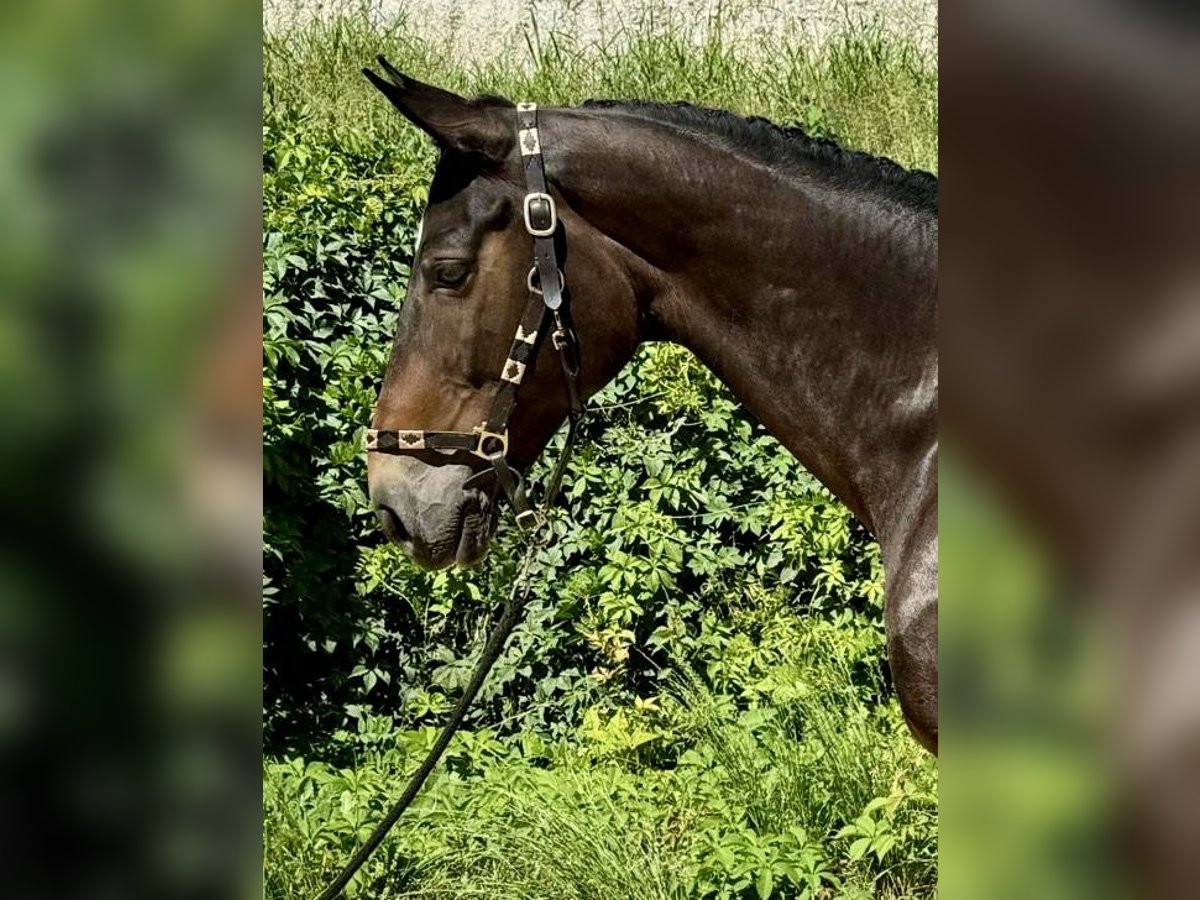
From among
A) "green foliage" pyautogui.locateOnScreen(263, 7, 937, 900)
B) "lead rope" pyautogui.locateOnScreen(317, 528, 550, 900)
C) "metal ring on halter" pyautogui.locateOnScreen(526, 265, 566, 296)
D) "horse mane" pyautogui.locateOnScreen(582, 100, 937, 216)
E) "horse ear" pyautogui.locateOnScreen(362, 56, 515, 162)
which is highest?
"horse mane" pyautogui.locateOnScreen(582, 100, 937, 216)

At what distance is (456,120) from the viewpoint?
229cm

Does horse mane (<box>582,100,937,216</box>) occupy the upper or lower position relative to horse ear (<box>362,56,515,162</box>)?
upper

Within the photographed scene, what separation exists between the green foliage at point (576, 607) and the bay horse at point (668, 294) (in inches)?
67.6

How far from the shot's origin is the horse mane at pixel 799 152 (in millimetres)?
2193

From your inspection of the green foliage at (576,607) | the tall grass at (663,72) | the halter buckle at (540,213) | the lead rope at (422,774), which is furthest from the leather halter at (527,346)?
the tall grass at (663,72)

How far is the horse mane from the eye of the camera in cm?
219

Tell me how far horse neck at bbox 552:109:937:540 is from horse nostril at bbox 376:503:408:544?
0.58 metres

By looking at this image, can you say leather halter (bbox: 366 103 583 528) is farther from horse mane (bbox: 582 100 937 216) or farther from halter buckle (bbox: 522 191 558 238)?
horse mane (bbox: 582 100 937 216)

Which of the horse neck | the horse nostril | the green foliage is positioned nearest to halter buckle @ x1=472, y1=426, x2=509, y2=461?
the horse nostril

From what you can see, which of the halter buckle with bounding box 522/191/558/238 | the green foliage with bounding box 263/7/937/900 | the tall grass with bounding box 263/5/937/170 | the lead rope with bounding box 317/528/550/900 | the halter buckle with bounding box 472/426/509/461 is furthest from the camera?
the tall grass with bounding box 263/5/937/170

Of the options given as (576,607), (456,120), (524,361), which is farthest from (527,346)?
(576,607)
